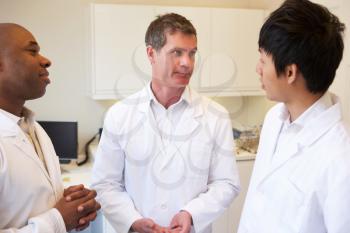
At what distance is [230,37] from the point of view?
2635 mm

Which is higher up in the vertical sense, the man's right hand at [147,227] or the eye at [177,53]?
the eye at [177,53]

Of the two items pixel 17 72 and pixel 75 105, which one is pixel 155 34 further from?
pixel 75 105

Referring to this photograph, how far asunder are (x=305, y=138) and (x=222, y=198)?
0.48 meters

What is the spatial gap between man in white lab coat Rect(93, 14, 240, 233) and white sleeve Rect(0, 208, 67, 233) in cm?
37

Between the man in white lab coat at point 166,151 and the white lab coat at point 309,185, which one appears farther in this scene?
the man in white lab coat at point 166,151

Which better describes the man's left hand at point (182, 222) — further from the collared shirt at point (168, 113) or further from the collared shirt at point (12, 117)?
the collared shirt at point (12, 117)

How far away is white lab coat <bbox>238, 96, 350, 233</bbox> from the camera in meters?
0.82

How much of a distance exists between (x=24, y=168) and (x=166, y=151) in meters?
0.55

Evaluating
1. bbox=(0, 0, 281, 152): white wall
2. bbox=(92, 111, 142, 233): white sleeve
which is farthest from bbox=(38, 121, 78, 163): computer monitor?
bbox=(92, 111, 142, 233): white sleeve

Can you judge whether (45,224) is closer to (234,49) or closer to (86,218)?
(86,218)

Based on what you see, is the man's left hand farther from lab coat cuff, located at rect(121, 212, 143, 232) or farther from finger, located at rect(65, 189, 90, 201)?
finger, located at rect(65, 189, 90, 201)

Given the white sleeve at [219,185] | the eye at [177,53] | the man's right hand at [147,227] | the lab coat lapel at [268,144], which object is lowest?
the man's right hand at [147,227]

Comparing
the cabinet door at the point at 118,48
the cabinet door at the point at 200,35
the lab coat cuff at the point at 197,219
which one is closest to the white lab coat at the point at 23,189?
the lab coat cuff at the point at 197,219

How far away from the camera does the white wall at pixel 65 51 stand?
255cm
